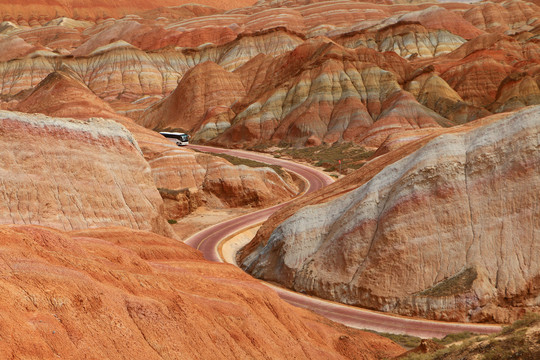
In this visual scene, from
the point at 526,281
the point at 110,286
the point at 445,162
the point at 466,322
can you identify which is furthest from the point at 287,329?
the point at 445,162

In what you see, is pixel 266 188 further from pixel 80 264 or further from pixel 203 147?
pixel 80 264

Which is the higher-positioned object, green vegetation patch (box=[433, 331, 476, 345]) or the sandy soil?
green vegetation patch (box=[433, 331, 476, 345])

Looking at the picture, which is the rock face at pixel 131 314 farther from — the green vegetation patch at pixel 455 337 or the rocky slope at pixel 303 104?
the rocky slope at pixel 303 104

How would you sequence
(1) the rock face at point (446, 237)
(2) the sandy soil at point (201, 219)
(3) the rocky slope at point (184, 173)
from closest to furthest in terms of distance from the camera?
(1) the rock face at point (446, 237), (2) the sandy soil at point (201, 219), (3) the rocky slope at point (184, 173)

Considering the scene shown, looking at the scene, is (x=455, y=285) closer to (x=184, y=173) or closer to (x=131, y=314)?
(x=131, y=314)

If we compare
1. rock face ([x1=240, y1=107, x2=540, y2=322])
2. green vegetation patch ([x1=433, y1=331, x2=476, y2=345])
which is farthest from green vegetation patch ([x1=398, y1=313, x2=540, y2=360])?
rock face ([x1=240, y1=107, x2=540, y2=322])

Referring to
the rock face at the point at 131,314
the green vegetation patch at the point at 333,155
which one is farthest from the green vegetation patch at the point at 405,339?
the green vegetation patch at the point at 333,155

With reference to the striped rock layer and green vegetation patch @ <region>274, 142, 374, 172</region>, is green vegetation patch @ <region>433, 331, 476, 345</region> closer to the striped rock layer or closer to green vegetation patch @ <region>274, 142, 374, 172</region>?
green vegetation patch @ <region>274, 142, 374, 172</region>
